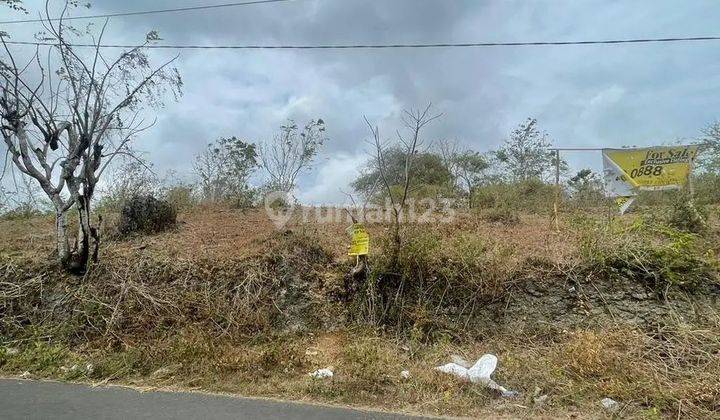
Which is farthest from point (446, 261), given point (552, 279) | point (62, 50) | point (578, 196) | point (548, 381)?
point (62, 50)

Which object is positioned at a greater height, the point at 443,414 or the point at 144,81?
the point at 144,81

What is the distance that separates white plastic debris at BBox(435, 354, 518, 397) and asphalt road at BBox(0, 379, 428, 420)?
1.01 m

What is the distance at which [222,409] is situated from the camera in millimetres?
4473

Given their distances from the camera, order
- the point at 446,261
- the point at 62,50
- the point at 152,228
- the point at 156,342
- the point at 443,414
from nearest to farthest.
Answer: the point at 443,414, the point at 156,342, the point at 446,261, the point at 62,50, the point at 152,228

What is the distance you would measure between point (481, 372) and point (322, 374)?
1.78 meters

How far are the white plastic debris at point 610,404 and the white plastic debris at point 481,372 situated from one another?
811 millimetres

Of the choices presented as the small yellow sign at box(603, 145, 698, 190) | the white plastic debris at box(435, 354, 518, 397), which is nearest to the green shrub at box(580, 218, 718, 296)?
the small yellow sign at box(603, 145, 698, 190)

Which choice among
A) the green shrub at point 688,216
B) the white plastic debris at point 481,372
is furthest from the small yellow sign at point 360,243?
the green shrub at point 688,216

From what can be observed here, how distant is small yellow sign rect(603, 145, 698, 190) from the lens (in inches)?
307

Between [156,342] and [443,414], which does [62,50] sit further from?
[443,414]

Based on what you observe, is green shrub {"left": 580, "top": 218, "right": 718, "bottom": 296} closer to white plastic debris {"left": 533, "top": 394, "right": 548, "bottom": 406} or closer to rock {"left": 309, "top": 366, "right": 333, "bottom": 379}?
white plastic debris {"left": 533, "top": 394, "right": 548, "bottom": 406}

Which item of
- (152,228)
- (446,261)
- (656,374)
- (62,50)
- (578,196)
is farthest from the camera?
(578,196)

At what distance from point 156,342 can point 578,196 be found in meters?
8.64

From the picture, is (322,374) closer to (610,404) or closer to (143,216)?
(610,404)
